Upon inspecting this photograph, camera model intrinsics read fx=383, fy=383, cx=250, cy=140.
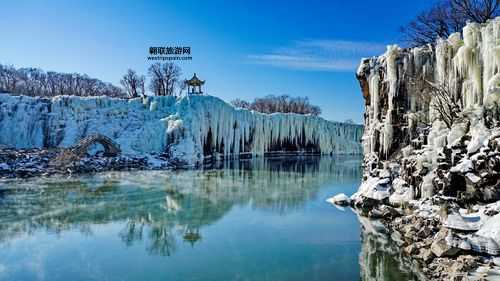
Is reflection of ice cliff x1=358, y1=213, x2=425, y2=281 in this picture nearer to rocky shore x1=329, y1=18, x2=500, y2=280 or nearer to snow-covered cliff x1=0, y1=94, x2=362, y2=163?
rocky shore x1=329, y1=18, x2=500, y2=280

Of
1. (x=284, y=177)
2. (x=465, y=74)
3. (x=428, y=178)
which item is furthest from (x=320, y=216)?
(x=284, y=177)

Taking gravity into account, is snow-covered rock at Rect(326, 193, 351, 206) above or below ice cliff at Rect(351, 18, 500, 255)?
below

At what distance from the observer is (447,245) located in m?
5.92

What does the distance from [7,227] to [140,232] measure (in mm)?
3134

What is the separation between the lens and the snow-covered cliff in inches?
942

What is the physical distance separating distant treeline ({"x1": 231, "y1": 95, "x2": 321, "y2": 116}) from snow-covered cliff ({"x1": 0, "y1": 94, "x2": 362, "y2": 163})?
2303 cm

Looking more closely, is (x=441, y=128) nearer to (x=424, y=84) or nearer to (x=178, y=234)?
(x=424, y=84)

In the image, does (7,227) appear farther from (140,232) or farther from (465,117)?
(465,117)

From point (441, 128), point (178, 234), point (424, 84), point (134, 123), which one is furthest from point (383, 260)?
point (134, 123)

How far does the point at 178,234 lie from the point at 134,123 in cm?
1880

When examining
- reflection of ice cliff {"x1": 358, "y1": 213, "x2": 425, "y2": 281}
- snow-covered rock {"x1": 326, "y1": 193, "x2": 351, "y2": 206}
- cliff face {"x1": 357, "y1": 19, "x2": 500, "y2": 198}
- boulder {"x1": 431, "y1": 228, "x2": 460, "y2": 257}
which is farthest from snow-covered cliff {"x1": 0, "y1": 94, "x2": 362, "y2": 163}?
boulder {"x1": 431, "y1": 228, "x2": 460, "y2": 257}

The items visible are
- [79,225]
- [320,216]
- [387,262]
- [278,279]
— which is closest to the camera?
[278,279]

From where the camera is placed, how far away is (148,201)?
1212 centimetres

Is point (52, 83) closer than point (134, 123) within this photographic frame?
No
